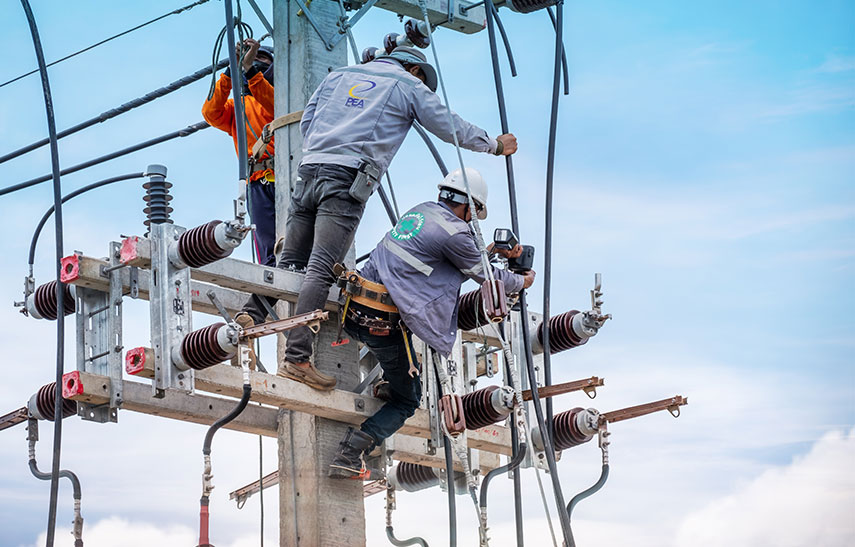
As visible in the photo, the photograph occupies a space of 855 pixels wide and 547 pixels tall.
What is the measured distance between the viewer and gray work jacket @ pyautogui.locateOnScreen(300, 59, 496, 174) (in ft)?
24.5

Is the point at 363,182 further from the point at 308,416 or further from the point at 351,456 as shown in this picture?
the point at 351,456

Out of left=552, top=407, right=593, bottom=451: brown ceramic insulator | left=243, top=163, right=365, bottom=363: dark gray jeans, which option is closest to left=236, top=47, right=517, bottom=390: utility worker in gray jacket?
left=243, top=163, right=365, bottom=363: dark gray jeans

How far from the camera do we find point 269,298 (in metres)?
7.47

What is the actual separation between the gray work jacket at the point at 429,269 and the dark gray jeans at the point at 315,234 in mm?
243

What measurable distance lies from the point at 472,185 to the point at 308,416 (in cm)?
155

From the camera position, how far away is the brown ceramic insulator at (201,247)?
21.9 ft

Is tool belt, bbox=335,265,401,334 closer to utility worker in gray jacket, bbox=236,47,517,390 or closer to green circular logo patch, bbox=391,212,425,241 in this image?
utility worker in gray jacket, bbox=236,47,517,390

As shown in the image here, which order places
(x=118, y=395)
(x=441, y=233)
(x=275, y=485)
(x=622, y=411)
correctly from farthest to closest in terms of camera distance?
(x=275, y=485), (x=622, y=411), (x=441, y=233), (x=118, y=395)

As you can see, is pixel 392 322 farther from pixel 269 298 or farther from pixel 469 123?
pixel 469 123

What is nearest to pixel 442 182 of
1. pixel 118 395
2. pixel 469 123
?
pixel 469 123

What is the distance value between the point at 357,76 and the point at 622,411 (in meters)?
2.41

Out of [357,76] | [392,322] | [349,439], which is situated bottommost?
[349,439]

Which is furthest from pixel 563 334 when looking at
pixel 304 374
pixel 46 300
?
pixel 46 300

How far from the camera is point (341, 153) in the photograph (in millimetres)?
7430
